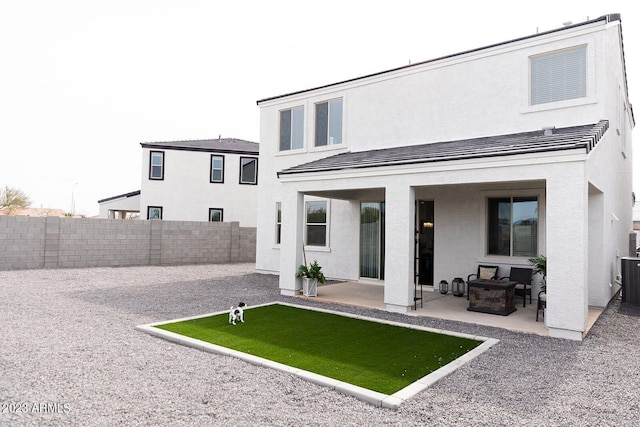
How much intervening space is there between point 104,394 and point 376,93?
35.4 feet

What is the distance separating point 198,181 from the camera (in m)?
24.9

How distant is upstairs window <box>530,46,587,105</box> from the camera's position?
9117mm

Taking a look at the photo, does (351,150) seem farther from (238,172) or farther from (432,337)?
(238,172)

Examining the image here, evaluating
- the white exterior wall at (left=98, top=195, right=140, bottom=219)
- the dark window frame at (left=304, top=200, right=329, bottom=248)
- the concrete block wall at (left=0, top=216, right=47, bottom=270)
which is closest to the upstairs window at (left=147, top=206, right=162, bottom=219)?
the white exterior wall at (left=98, top=195, right=140, bottom=219)

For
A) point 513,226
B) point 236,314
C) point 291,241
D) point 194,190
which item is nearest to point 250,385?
point 236,314

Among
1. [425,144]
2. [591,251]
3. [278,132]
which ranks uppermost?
[278,132]

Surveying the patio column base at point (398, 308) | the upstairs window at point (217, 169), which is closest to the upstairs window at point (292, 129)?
the patio column base at point (398, 308)

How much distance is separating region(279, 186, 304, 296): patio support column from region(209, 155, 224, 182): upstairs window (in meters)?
15.7

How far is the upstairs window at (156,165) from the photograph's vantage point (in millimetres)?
24016

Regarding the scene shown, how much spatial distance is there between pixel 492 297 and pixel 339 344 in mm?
4058

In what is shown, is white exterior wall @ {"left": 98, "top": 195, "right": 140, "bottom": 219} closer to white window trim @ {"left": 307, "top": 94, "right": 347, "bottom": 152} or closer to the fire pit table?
white window trim @ {"left": 307, "top": 94, "right": 347, "bottom": 152}

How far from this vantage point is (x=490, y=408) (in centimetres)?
413

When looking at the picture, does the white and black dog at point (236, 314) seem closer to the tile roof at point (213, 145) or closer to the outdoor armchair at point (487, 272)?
the outdoor armchair at point (487, 272)

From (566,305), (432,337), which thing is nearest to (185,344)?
(432,337)
